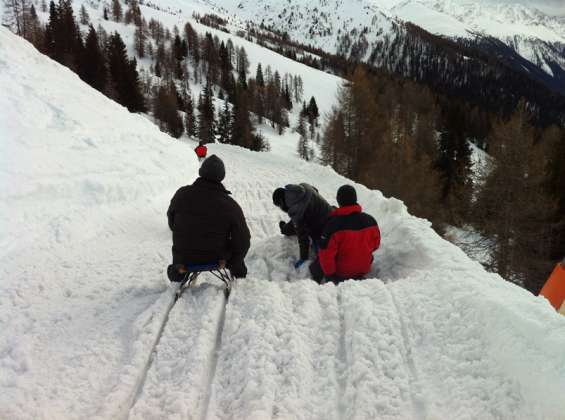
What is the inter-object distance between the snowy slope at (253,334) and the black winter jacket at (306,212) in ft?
1.80

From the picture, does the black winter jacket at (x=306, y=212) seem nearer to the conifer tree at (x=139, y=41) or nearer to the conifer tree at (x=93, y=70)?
the conifer tree at (x=93, y=70)

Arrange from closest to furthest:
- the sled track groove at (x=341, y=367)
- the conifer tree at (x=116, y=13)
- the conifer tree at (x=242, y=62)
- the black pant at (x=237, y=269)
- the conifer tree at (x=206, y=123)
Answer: the sled track groove at (x=341, y=367), the black pant at (x=237, y=269), the conifer tree at (x=206, y=123), the conifer tree at (x=242, y=62), the conifer tree at (x=116, y=13)

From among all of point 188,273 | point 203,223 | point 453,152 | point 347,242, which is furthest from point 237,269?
point 453,152

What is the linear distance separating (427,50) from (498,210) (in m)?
166

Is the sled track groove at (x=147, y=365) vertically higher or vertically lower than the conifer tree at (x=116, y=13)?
higher

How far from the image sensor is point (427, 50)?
159 meters

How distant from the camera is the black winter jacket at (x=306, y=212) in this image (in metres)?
5.58

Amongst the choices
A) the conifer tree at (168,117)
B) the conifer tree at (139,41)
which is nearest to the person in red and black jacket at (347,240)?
the conifer tree at (168,117)

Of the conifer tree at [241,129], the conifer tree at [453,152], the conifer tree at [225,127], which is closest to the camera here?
the conifer tree at [453,152]

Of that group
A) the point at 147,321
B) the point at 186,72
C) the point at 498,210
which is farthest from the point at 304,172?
the point at 186,72

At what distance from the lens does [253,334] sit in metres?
3.40

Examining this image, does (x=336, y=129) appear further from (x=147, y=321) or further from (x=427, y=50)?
(x=427, y=50)

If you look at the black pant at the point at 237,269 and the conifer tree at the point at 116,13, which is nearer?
the black pant at the point at 237,269

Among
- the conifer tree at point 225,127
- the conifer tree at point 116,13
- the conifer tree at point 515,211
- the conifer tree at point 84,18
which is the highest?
the conifer tree at point 515,211
